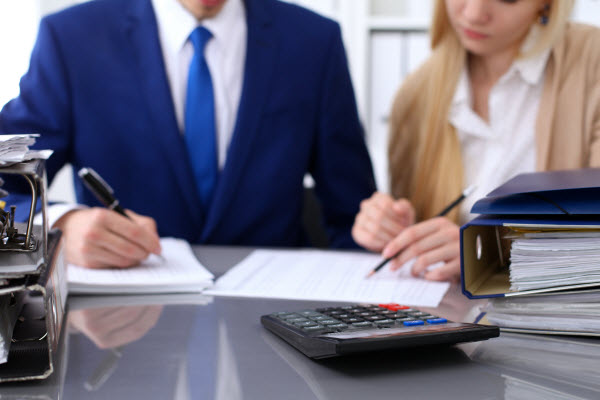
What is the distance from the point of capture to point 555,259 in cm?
60

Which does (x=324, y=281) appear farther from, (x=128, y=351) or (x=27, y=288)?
(x=27, y=288)

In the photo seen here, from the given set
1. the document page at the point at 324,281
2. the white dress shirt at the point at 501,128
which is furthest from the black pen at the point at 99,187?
the white dress shirt at the point at 501,128

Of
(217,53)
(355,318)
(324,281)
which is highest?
(217,53)

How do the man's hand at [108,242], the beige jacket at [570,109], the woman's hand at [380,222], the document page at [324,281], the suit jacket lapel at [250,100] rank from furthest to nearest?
the suit jacket lapel at [250,100] < the beige jacket at [570,109] < the woman's hand at [380,222] < the man's hand at [108,242] < the document page at [324,281]

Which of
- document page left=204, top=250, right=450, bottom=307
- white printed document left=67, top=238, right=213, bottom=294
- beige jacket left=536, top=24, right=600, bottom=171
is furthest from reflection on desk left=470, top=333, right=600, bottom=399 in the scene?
beige jacket left=536, top=24, right=600, bottom=171

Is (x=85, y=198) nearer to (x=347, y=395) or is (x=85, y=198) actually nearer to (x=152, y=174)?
(x=152, y=174)

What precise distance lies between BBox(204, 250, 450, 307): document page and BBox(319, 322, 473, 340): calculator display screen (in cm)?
19

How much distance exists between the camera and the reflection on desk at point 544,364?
48 cm

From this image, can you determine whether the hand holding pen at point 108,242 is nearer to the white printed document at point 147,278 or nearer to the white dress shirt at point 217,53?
the white printed document at point 147,278

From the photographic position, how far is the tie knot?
126 cm

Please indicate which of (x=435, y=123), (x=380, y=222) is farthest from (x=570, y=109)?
(x=380, y=222)

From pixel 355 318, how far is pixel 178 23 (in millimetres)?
885

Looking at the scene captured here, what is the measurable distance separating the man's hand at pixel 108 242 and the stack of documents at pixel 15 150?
0.35 m

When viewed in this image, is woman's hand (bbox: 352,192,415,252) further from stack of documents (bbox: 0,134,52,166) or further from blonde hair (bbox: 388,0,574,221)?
stack of documents (bbox: 0,134,52,166)
